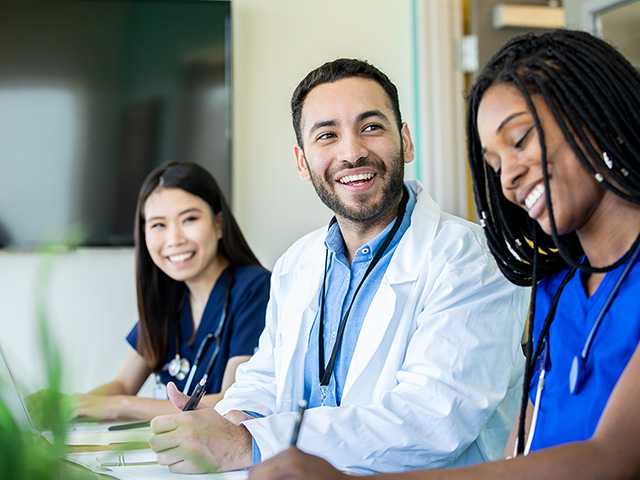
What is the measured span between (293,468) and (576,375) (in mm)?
424

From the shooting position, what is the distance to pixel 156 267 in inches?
100

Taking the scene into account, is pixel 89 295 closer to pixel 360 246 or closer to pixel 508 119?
pixel 360 246

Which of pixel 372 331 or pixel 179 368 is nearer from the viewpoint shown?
pixel 372 331

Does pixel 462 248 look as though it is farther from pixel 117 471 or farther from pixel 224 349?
pixel 224 349

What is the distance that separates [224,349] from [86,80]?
4.46 feet

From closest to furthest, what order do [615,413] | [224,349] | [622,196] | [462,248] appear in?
[615,413]
[622,196]
[462,248]
[224,349]

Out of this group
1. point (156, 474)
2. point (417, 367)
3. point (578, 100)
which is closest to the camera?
point (578, 100)

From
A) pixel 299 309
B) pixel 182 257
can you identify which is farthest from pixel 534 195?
pixel 182 257

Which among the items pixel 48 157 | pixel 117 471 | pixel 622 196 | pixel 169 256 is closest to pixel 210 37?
pixel 48 157

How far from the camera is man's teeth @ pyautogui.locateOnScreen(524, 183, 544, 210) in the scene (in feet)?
3.43

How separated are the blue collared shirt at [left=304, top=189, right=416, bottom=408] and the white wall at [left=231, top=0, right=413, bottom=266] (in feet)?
4.87

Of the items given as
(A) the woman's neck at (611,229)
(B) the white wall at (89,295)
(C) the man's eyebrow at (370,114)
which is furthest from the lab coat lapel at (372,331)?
(B) the white wall at (89,295)

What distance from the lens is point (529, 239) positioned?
48.5 inches

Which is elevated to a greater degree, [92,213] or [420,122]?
[420,122]
